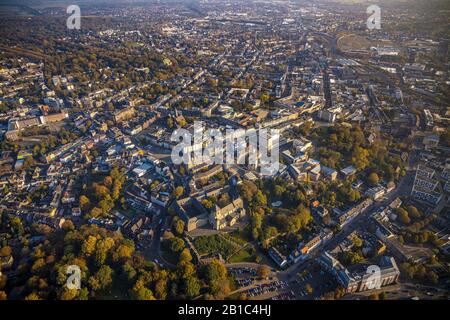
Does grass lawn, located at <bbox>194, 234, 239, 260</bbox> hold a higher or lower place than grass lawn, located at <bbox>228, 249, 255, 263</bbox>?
higher

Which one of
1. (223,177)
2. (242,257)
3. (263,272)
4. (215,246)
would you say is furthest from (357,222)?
(223,177)

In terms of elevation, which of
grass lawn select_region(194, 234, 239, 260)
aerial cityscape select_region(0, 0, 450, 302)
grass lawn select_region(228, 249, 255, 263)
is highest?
aerial cityscape select_region(0, 0, 450, 302)

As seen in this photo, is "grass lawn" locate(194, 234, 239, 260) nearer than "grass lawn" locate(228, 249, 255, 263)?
No

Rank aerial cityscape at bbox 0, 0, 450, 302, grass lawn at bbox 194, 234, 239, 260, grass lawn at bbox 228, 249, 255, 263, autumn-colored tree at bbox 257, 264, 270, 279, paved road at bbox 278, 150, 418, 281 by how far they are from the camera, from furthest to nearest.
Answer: grass lawn at bbox 194, 234, 239, 260 < grass lawn at bbox 228, 249, 255, 263 < paved road at bbox 278, 150, 418, 281 < autumn-colored tree at bbox 257, 264, 270, 279 < aerial cityscape at bbox 0, 0, 450, 302

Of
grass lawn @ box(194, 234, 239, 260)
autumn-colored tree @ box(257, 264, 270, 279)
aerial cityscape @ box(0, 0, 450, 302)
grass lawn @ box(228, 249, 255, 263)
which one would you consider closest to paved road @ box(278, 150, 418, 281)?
aerial cityscape @ box(0, 0, 450, 302)

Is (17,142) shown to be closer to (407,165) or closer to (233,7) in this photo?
(407,165)

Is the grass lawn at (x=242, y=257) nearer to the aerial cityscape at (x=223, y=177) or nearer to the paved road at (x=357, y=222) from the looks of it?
the aerial cityscape at (x=223, y=177)

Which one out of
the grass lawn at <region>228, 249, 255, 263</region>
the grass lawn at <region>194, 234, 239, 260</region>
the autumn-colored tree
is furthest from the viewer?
the grass lawn at <region>194, 234, 239, 260</region>

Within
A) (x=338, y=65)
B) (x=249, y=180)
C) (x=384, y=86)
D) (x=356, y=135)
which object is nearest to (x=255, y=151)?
(x=249, y=180)

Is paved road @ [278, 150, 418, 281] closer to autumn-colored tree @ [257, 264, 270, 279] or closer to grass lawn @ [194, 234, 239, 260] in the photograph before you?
autumn-colored tree @ [257, 264, 270, 279]

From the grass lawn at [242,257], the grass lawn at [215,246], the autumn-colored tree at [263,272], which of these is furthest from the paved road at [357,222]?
the grass lawn at [215,246]
